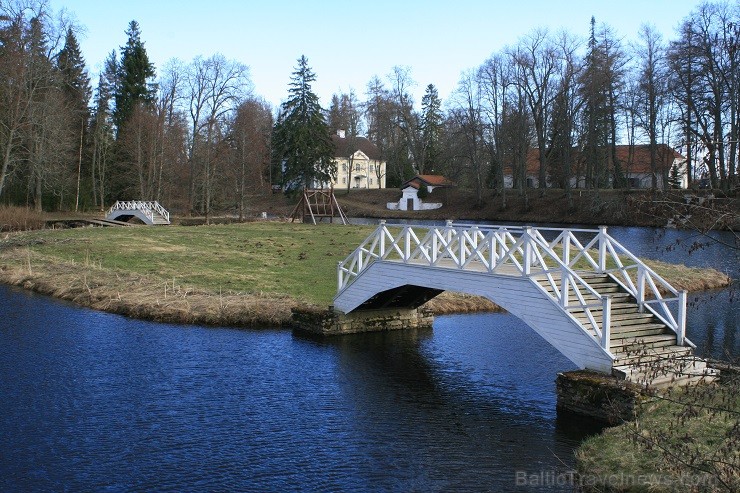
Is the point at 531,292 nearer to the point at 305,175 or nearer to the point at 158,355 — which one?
the point at 158,355

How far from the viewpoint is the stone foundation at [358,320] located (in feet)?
67.6

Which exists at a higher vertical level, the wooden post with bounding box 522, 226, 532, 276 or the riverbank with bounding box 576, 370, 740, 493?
the wooden post with bounding box 522, 226, 532, 276

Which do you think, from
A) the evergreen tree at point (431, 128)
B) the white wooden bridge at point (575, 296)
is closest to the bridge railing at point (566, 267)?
the white wooden bridge at point (575, 296)

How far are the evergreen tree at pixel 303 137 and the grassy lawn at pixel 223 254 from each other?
2925 cm

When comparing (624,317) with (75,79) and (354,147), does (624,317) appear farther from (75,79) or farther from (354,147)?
(354,147)

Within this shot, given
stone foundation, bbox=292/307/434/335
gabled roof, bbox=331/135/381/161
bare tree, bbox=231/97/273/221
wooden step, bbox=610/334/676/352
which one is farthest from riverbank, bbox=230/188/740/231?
wooden step, bbox=610/334/676/352

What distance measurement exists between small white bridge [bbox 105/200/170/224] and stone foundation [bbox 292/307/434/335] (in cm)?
3750

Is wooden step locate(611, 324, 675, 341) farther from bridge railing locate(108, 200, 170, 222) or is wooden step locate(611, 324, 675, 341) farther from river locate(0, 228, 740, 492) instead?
bridge railing locate(108, 200, 170, 222)

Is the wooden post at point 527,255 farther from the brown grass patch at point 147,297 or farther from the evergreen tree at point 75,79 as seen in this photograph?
the evergreen tree at point 75,79

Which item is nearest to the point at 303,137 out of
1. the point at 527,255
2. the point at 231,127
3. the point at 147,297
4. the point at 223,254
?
the point at 231,127

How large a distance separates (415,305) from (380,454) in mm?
10286

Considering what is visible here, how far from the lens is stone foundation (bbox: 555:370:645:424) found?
12255 mm

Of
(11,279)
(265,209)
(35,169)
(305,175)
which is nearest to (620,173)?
(305,175)

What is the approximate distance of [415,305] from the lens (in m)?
21.9
